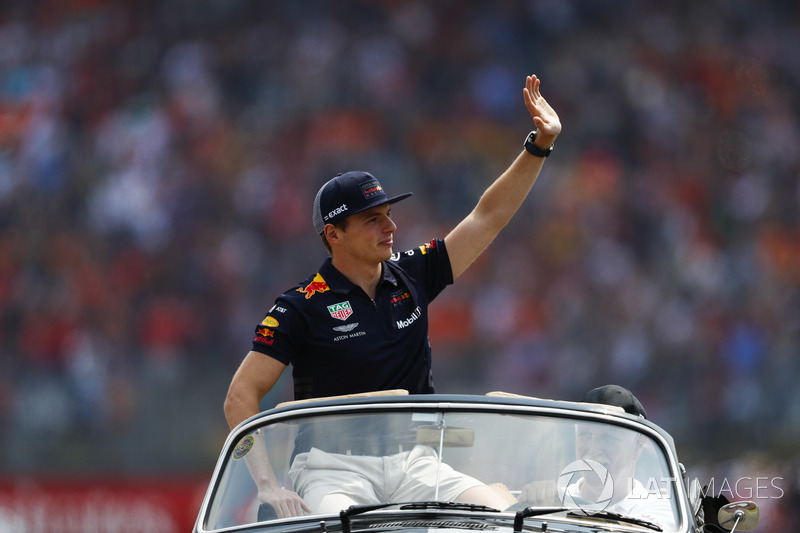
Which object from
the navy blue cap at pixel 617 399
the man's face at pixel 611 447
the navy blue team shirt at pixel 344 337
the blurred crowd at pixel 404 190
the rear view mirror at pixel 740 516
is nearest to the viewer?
the man's face at pixel 611 447

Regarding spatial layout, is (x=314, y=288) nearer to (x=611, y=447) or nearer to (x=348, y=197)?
(x=348, y=197)

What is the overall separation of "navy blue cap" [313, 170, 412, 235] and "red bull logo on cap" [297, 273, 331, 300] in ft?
0.79

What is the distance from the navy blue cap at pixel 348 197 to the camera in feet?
16.3

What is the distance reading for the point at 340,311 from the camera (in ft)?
16.2

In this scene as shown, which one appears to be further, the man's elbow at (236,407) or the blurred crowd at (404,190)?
the blurred crowd at (404,190)

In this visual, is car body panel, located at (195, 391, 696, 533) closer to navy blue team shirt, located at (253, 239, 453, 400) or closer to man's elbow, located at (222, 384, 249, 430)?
man's elbow, located at (222, 384, 249, 430)

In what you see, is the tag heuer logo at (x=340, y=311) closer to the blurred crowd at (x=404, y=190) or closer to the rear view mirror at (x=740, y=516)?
the rear view mirror at (x=740, y=516)

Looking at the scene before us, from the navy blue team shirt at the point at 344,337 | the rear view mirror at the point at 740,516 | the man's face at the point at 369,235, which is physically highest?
the man's face at the point at 369,235

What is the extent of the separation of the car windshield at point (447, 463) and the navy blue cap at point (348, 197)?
1.27m

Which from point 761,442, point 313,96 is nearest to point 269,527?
point 761,442

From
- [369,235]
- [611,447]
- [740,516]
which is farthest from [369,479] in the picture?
[369,235]

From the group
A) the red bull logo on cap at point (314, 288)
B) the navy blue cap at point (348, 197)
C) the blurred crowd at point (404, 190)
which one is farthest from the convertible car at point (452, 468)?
the blurred crowd at point (404, 190)

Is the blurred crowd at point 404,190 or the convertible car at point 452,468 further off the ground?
the blurred crowd at point 404,190

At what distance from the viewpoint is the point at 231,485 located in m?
3.91
